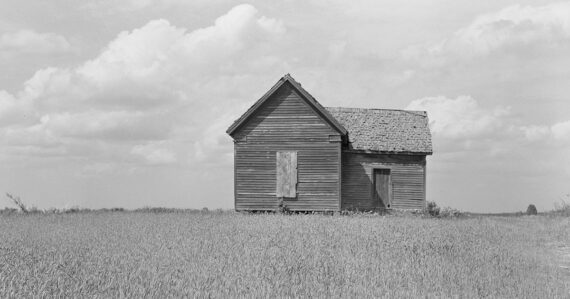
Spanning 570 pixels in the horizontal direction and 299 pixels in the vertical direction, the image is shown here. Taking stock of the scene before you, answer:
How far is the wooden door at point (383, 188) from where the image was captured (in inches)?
1277

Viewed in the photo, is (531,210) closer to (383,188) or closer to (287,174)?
(383,188)

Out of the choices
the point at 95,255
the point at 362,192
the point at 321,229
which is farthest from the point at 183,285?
Result: the point at 362,192

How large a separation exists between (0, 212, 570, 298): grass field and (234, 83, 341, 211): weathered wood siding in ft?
38.2

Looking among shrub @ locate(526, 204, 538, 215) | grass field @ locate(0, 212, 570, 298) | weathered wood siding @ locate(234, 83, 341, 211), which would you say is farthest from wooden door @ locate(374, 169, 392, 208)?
shrub @ locate(526, 204, 538, 215)

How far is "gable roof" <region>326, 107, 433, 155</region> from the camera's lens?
32.4 meters

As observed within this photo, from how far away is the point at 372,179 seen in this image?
32406 mm

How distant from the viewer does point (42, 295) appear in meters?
6.64

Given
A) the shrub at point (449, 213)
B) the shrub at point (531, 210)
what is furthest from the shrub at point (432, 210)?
the shrub at point (531, 210)

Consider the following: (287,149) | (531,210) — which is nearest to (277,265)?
(287,149)

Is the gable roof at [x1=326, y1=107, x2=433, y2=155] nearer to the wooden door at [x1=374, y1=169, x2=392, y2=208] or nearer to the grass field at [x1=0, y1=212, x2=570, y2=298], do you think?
the wooden door at [x1=374, y1=169, x2=392, y2=208]

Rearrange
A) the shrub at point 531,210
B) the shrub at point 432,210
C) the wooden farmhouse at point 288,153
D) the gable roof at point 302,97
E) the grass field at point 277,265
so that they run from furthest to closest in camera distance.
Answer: the shrub at point 531,210 → the shrub at point 432,210 → the wooden farmhouse at point 288,153 → the gable roof at point 302,97 → the grass field at point 277,265

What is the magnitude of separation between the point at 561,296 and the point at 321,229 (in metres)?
9.67

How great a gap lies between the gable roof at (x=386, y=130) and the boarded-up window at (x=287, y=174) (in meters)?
4.16

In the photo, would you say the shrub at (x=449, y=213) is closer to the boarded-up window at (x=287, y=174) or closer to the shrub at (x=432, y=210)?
the shrub at (x=432, y=210)
